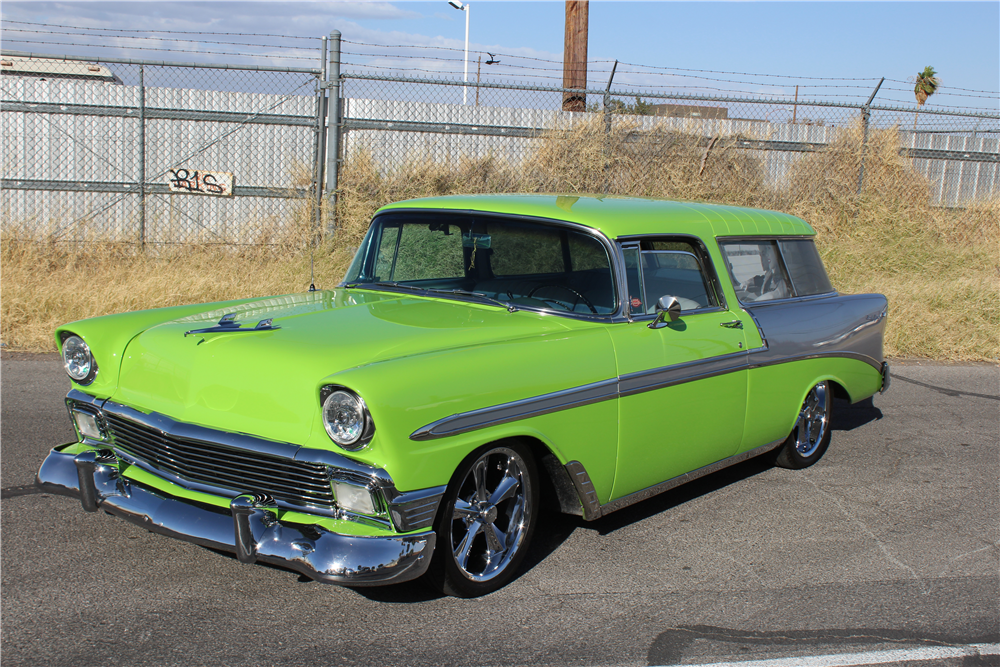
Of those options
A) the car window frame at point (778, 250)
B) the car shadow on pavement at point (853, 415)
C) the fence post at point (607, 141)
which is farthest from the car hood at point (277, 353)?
the fence post at point (607, 141)

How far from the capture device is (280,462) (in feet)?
9.73

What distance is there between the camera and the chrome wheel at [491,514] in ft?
10.7

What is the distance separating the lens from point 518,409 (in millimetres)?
3271

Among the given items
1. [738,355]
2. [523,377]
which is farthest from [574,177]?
[523,377]

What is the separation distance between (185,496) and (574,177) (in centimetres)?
950

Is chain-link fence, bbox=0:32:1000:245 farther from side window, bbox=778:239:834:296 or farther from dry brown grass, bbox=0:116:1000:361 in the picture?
side window, bbox=778:239:834:296

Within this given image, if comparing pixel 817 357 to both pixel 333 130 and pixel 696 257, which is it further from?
pixel 333 130

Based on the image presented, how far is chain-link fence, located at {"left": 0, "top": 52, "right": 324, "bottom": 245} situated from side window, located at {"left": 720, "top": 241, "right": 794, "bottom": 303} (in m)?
7.04

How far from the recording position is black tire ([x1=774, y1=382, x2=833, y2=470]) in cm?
511

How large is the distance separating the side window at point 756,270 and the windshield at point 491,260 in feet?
3.28

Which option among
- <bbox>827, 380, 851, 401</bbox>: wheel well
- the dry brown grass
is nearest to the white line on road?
<bbox>827, 380, 851, 401</bbox>: wheel well

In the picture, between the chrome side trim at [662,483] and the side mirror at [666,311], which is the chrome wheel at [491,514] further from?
the side mirror at [666,311]

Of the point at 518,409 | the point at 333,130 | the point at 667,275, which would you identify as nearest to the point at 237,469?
the point at 518,409

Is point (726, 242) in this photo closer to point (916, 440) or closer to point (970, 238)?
point (916, 440)
